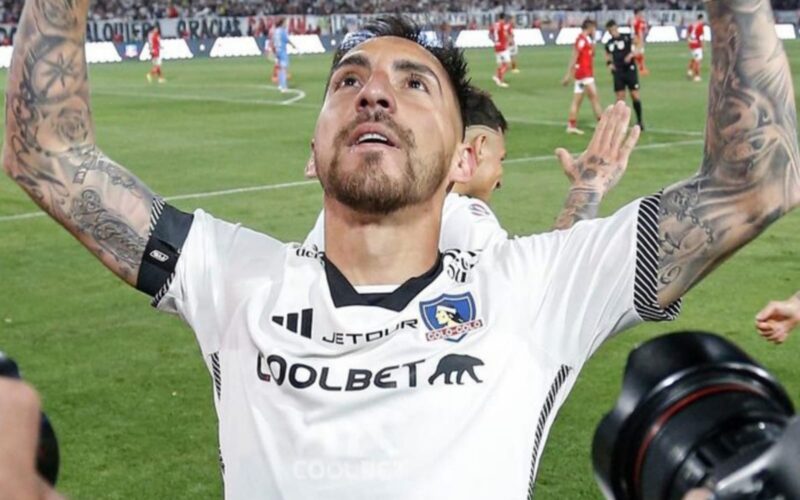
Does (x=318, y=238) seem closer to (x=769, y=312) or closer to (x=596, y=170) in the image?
(x=596, y=170)

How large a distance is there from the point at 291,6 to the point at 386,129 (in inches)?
2143

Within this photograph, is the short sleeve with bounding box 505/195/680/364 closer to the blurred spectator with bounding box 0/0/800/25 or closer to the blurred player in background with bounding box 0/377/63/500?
the blurred player in background with bounding box 0/377/63/500

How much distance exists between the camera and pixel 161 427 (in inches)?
250

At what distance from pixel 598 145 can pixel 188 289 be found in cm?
162

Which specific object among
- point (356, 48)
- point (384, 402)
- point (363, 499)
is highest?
point (356, 48)

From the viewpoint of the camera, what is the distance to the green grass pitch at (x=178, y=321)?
5.97 m

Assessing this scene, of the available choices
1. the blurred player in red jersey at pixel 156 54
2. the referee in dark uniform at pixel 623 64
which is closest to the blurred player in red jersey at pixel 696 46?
the referee in dark uniform at pixel 623 64

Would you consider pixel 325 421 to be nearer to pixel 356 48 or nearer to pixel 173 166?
pixel 356 48

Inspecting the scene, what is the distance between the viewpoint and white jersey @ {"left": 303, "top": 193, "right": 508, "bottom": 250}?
13.6 ft

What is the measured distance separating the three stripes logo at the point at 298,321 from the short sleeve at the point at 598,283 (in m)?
0.53

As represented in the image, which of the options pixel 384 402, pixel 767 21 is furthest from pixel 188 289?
pixel 767 21

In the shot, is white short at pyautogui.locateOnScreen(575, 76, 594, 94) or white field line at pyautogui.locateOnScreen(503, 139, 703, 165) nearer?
white field line at pyautogui.locateOnScreen(503, 139, 703, 165)

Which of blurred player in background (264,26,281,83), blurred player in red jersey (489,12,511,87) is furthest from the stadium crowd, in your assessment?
blurred player in red jersey (489,12,511,87)

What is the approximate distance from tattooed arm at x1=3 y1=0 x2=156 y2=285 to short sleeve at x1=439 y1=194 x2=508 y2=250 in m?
1.20
